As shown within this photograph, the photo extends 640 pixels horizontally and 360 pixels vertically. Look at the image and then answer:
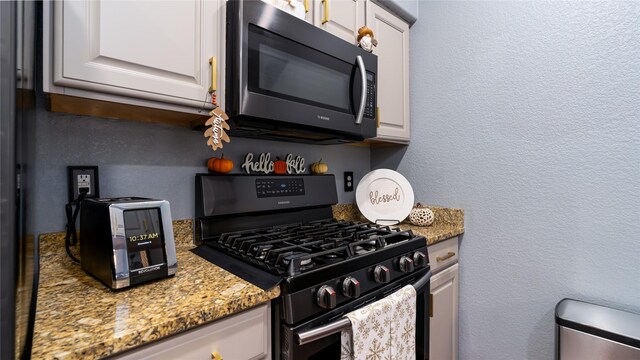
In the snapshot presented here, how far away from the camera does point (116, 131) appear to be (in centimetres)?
103

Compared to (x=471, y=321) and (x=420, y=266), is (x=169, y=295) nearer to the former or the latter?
(x=420, y=266)

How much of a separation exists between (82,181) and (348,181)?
128 centimetres

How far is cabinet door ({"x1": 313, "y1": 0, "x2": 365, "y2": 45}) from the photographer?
1244 millimetres

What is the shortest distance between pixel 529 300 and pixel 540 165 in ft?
2.05

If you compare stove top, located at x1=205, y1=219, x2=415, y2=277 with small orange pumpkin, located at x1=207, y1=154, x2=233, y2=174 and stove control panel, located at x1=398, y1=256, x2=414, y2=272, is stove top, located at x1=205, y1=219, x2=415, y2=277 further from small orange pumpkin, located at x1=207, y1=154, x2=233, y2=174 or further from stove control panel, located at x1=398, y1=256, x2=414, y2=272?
small orange pumpkin, located at x1=207, y1=154, x2=233, y2=174

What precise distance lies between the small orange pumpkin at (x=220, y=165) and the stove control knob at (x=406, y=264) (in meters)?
0.75

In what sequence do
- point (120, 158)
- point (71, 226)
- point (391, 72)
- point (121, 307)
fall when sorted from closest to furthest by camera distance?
1. point (121, 307)
2. point (71, 226)
3. point (120, 158)
4. point (391, 72)

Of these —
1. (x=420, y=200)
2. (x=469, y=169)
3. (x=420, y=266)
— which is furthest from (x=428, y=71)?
(x=420, y=266)

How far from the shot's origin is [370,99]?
1.37 metres

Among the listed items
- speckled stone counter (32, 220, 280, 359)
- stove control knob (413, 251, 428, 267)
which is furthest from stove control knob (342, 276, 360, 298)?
stove control knob (413, 251, 428, 267)

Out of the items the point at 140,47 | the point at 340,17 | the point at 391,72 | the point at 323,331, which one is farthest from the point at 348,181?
the point at 140,47

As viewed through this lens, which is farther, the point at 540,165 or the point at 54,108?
the point at 540,165

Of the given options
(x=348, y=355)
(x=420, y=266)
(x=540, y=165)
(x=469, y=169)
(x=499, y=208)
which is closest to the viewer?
(x=348, y=355)

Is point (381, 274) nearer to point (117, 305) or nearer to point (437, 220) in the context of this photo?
point (117, 305)
